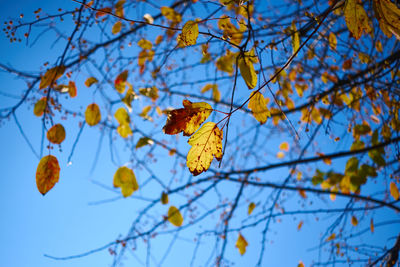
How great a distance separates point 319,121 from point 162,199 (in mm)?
1541

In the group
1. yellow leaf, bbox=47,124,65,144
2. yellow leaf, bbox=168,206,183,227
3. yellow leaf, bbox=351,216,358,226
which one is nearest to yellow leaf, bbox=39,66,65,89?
yellow leaf, bbox=47,124,65,144

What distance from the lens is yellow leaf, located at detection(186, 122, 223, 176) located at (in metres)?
0.71

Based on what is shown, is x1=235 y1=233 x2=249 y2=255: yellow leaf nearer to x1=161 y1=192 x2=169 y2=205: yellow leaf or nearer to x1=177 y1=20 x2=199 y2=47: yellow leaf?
x1=161 y1=192 x2=169 y2=205: yellow leaf

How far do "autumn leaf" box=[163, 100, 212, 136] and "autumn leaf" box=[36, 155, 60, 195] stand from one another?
1.98ft

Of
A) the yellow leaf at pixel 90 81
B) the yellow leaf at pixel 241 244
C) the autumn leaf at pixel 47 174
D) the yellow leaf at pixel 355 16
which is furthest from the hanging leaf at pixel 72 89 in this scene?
the yellow leaf at pixel 241 244

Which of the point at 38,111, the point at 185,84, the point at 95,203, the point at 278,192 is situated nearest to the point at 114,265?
the point at 95,203

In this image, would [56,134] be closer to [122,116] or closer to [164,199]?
Result: [122,116]

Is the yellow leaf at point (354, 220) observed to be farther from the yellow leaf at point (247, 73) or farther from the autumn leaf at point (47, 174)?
the autumn leaf at point (47, 174)

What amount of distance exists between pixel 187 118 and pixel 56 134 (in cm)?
84

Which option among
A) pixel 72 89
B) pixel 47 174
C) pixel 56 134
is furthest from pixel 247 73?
pixel 72 89

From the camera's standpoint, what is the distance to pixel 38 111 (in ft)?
4.60

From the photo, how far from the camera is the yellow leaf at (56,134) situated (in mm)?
1184

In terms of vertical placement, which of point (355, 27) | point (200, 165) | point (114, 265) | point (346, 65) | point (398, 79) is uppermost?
point (346, 65)

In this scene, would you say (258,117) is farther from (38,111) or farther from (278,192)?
(278,192)
